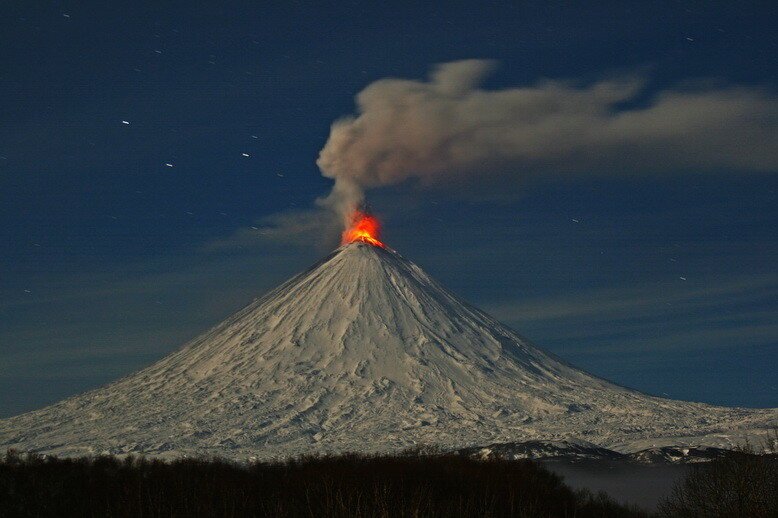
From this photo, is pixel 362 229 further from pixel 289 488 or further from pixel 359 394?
pixel 289 488

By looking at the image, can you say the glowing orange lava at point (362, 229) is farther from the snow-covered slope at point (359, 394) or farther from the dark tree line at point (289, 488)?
the dark tree line at point (289, 488)

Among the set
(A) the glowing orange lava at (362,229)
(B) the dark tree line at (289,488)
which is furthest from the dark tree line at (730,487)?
(A) the glowing orange lava at (362,229)

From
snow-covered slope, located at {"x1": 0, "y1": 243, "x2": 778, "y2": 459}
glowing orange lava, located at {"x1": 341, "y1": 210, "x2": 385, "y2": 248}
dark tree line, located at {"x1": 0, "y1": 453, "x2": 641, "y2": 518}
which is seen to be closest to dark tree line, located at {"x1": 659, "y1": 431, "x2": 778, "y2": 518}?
dark tree line, located at {"x1": 0, "y1": 453, "x2": 641, "y2": 518}

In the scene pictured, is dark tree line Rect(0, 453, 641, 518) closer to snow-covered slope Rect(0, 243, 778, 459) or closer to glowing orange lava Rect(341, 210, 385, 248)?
snow-covered slope Rect(0, 243, 778, 459)

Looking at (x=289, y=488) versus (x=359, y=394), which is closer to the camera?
(x=289, y=488)

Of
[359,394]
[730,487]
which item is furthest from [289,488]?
[359,394]

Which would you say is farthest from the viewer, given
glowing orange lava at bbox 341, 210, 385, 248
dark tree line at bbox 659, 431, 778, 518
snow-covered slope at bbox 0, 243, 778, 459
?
glowing orange lava at bbox 341, 210, 385, 248

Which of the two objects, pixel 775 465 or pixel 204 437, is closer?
pixel 775 465

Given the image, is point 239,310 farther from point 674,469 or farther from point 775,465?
point 775,465

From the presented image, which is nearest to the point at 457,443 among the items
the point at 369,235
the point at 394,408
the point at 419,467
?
the point at 394,408
